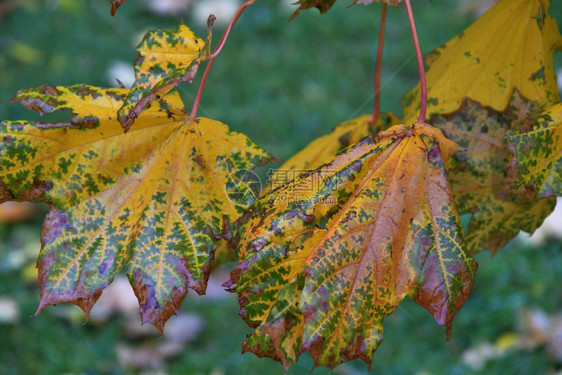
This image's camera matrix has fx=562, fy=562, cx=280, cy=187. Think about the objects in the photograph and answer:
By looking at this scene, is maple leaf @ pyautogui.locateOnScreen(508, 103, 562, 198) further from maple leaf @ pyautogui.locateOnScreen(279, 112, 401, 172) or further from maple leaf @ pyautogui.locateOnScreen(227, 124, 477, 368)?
maple leaf @ pyautogui.locateOnScreen(279, 112, 401, 172)

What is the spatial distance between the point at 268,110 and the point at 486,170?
212cm

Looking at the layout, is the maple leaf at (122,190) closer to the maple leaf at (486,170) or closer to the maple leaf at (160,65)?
the maple leaf at (160,65)

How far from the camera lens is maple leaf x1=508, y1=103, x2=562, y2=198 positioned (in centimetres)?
71

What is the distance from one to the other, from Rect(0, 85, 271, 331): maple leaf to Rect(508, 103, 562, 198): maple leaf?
0.35 m

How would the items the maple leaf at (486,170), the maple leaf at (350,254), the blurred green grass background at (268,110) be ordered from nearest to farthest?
the maple leaf at (350,254) → the maple leaf at (486,170) → the blurred green grass background at (268,110)

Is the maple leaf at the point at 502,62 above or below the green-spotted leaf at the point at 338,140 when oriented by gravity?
above

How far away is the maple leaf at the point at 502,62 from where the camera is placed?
0.88 m

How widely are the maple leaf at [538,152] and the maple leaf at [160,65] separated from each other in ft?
1.39

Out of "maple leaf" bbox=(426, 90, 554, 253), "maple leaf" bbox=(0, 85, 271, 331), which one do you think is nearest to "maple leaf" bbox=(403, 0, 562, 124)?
"maple leaf" bbox=(426, 90, 554, 253)

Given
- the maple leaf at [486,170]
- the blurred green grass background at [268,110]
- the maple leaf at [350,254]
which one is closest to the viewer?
the maple leaf at [350,254]

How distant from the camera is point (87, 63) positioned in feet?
10.4

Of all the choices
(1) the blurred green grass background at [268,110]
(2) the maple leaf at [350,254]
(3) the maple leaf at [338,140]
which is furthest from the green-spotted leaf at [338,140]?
(1) the blurred green grass background at [268,110]

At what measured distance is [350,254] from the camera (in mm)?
676

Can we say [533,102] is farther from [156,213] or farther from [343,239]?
[156,213]
